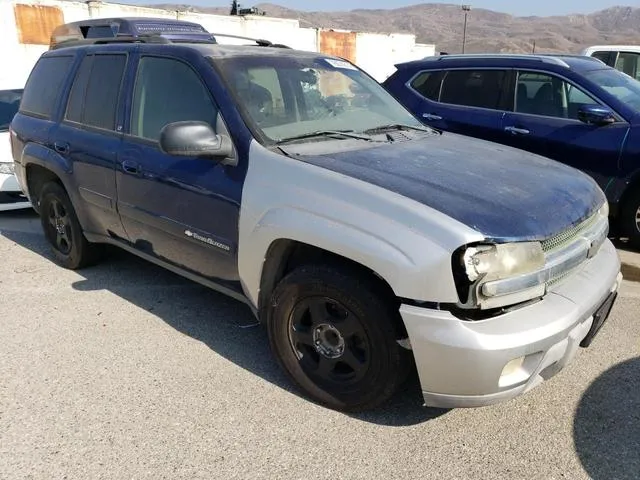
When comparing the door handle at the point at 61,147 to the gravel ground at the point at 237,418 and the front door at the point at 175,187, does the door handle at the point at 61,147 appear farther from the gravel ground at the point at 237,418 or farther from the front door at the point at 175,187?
the gravel ground at the point at 237,418

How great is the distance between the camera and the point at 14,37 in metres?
14.1

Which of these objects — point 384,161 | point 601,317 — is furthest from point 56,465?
point 601,317

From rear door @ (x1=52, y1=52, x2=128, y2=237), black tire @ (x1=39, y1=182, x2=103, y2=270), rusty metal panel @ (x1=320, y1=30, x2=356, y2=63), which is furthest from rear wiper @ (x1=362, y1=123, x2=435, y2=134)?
rusty metal panel @ (x1=320, y1=30, x2=356, y2=63)

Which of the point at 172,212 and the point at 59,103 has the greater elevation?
the point at 59,103

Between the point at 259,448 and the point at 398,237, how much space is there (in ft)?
3.88

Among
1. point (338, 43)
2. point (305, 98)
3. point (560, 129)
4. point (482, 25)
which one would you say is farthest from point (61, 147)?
point (482, 25)

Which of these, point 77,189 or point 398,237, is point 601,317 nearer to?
point 398,237

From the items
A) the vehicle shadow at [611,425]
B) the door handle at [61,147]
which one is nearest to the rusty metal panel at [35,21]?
the door handle at [61,147]

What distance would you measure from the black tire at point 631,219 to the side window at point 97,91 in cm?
442

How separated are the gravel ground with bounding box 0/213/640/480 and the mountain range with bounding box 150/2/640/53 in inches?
2728

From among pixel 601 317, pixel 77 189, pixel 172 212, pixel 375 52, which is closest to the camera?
pixel 601 317

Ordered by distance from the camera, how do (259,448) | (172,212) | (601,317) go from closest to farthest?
(259,448), (601,317), (172,212)

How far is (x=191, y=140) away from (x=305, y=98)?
90 cm

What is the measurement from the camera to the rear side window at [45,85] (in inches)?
180
